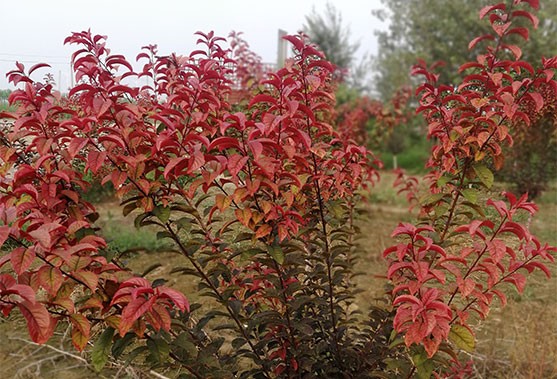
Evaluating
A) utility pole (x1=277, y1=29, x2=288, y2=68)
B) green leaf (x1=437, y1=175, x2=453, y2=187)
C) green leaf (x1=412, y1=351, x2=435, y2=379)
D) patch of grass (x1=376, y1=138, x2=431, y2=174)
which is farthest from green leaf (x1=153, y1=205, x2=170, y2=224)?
patch of grass (x1=376, y1=138, x2=431, y2=174)

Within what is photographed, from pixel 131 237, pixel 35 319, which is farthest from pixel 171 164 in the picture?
pixel 131 237

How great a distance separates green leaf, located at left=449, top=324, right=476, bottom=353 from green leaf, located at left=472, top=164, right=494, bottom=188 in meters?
0.52

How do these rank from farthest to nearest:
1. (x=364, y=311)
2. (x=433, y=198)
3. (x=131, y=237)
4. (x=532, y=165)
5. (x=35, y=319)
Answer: (x=532, y=165)
(x=131, y=237)
(x=364, y=311)
(x=433, y=198)
(x=35, y=319)

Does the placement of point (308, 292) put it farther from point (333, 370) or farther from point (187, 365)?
point (187, 365)

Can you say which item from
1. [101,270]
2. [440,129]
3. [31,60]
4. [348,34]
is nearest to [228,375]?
[101,270]

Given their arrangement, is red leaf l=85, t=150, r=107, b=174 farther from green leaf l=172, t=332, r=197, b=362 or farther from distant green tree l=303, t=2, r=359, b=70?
distant green tree l=303, t=2, r=359, b=70

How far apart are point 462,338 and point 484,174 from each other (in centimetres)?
59

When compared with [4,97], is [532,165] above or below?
below

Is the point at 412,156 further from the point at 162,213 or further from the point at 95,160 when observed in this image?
the point at 95,160

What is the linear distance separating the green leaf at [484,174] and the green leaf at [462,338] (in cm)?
52

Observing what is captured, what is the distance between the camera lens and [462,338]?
1450 mm

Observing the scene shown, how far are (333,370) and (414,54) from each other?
521 inches

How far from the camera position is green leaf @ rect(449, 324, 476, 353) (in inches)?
56.4

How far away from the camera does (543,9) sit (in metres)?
12.5
